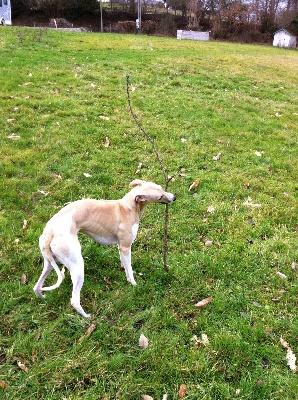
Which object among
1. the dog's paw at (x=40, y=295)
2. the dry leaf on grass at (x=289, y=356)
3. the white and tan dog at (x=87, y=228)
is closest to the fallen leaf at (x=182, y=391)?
the dry leaf on grass at (x=289, y=356)

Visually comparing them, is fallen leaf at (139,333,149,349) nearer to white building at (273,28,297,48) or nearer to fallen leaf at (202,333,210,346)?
fallen leaf at (202,333,210,346)

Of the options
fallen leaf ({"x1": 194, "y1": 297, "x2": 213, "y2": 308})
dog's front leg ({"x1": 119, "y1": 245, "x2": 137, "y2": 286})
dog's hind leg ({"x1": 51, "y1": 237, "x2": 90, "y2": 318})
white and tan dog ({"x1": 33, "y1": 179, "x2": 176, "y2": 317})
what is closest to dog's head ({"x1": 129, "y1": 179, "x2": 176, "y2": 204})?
white and tan dog ({"x1": 33, "y1": 179, "x2": 176, "y2": 317})

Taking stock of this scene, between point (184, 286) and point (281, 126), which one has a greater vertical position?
point (281, 126)

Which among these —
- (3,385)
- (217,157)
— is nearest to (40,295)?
(3,385)

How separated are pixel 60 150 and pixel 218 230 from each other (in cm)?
365

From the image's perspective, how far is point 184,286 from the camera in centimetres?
438

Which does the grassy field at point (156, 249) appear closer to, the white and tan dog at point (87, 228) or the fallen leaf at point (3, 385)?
the fallen leaf at point (3, 385)

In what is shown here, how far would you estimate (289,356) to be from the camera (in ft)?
11.8

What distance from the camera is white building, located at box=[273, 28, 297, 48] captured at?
127 feet

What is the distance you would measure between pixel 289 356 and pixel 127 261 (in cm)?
199

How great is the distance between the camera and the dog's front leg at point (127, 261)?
4145mm

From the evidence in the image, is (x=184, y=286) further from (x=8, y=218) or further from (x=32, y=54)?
(x=32, y=54)

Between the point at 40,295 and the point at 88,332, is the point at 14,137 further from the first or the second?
the point at 88,332

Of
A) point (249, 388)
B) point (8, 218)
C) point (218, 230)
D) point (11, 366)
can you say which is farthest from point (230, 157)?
point (11, 366)
